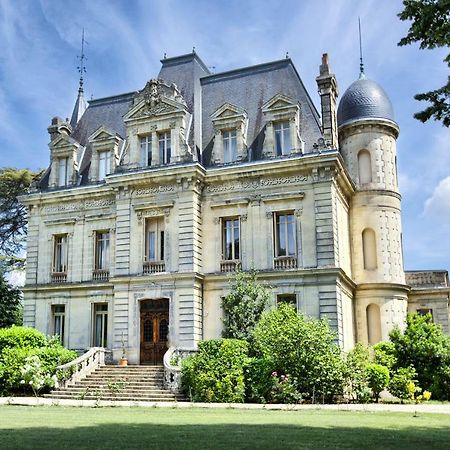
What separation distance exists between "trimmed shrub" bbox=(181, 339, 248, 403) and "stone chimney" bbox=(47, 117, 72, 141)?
16471mm

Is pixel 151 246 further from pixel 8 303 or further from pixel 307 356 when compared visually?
pixel 8 303

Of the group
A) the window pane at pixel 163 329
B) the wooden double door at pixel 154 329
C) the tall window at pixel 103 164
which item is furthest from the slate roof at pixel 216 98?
the window pane at pixel 163 329

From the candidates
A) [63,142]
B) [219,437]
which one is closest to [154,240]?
[63,142]

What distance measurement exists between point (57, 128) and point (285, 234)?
14440 millimetres

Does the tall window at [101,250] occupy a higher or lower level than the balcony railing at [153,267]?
higher

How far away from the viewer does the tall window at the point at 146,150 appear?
92.8ft

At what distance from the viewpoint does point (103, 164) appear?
99.2 ft

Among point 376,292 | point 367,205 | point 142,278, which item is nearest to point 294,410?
point 142,278

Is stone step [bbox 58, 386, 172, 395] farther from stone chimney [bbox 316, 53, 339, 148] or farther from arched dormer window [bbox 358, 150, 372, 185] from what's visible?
arched dormer window [bbox 358, 150, 372, 185]

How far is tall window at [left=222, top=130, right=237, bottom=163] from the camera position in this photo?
89.9 feet

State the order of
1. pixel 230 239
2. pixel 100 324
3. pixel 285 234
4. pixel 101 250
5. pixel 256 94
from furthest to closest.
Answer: pixel 101 250
pixel 100 324
pixel 256 94
pixel 230 239
pixel 285 234

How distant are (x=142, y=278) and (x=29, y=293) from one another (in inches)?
295

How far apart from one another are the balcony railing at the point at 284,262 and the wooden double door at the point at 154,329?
5234 mm

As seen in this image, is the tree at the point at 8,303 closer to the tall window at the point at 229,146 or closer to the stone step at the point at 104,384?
the stone step at the point at 104,384
